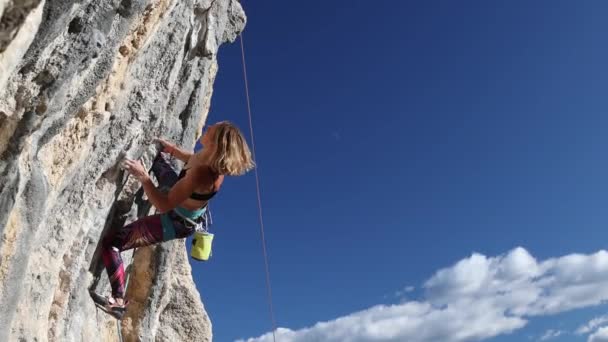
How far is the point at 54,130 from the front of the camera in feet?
23.0

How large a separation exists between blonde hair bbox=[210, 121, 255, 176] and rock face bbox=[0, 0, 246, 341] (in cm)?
163

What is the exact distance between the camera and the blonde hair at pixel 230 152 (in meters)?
8.39

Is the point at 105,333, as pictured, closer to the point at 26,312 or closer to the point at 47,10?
the point at 26,312

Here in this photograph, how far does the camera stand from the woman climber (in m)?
8.49

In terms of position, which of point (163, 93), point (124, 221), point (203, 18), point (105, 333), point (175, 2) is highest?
point (203, 18)

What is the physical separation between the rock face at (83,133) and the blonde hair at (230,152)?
163 cm

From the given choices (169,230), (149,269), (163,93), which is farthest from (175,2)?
(149,269)

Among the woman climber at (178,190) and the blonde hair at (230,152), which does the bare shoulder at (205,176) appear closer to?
the woman climber at (178,190)

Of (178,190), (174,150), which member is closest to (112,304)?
(174,150)

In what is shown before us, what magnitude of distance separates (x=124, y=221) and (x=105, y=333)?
2.30 metres

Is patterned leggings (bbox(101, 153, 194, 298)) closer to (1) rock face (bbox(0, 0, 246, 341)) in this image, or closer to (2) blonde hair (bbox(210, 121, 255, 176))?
(1) rock face (bbox(0, 0, 246, 341))

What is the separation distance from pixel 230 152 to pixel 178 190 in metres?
0.88

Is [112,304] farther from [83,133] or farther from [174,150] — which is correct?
[83,133]

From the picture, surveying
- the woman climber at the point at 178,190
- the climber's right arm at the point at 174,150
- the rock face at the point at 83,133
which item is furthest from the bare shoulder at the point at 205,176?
the climber's right arm at the point at 174,150
